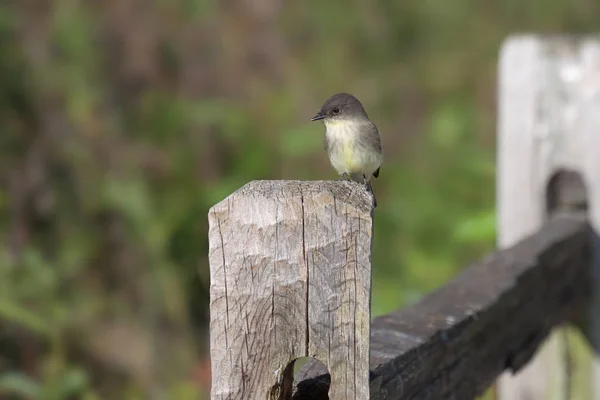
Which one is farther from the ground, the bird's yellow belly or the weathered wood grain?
the bird's yellow belly

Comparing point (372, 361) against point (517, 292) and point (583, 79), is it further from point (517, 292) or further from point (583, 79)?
point (583, 79)

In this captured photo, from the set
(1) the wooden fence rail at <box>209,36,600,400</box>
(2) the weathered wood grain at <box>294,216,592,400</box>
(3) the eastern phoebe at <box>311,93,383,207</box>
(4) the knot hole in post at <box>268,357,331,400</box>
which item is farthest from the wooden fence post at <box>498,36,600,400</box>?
(4) the knot hole in post at <box>268,357,331,400</box>

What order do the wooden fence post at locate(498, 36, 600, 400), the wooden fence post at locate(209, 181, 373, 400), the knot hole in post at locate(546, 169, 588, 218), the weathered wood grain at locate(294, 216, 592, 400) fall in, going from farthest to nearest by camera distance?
1. the knot hole in post at locate(546, 169, 588, 218)
2. the wooden fence post at locate(498, 36, 600, 400)
3. the weathered wood grain at locate(294, 216, 592, 400)
4. the wooden fence post at locate(209, 181, 373, 400)

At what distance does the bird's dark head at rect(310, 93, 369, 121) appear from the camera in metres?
3.13

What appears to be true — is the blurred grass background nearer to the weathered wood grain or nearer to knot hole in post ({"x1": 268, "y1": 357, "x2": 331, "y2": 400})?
the weathered wood grain

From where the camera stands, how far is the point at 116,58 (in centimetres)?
650

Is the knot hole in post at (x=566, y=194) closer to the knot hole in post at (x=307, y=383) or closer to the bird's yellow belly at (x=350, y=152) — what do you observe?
the bird's yellow belly at (x=350, y=152)

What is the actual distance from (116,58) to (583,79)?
12.3 ft

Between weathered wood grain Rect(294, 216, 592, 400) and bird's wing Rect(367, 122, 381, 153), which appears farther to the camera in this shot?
bird's wing Rect(367, 122, 381, 153)

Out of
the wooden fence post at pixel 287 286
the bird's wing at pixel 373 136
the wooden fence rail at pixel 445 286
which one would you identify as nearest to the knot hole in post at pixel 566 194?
the wooden fence rail at pixel 445 286

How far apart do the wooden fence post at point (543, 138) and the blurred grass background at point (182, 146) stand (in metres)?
0.87

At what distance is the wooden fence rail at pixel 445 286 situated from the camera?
1.45 m

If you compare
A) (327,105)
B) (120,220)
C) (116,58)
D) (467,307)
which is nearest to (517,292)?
(467,307)

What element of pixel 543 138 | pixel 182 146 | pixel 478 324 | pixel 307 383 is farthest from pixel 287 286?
pixel 182 146
